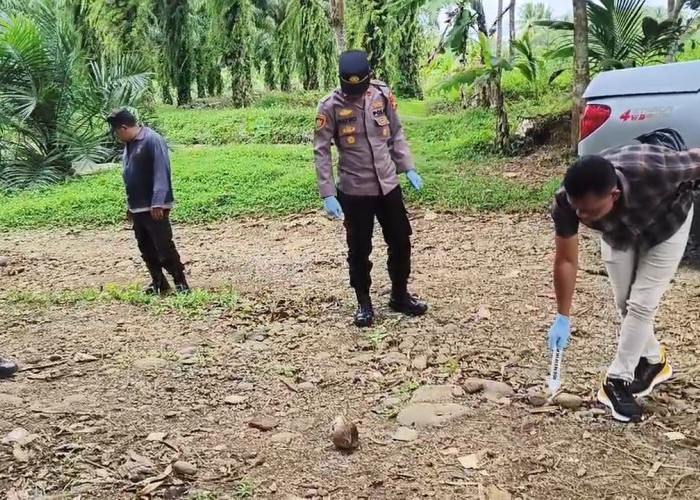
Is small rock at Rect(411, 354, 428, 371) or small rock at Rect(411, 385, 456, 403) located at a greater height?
small rock at Rect(411, 385, 456, 403)

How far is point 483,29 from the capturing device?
11.2m

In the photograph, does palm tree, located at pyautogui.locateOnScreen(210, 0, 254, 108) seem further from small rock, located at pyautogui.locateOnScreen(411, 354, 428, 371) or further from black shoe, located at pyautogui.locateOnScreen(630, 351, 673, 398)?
black shoe, located at pyautogui.locateOnScreen(630, 351, 673, 398)

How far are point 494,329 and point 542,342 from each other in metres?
0.33

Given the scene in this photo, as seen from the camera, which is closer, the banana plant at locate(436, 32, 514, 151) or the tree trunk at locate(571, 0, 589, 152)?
the tree trunk at locate(571, 0, 589, 152)

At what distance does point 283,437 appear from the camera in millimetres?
3033

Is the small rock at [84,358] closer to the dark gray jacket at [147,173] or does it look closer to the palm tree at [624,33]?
the dark gray jacket at [147,173]

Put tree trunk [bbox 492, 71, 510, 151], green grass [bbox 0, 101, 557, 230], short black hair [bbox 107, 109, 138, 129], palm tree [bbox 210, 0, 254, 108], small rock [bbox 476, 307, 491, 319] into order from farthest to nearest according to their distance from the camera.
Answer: palm tree [bbox 210, 0, 254, 108] → tree trunk [bbox 492, 71, 510, 151] → green grass [bbox 0, 101, 557, 230] → short black hair [bbox 107, 109, 138, 129] → small rock [bbox 476, 307, 491, 319]

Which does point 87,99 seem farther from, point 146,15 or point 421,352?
point 421,352

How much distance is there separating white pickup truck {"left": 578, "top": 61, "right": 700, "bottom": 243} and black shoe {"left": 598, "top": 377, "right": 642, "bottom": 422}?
5.27 feet

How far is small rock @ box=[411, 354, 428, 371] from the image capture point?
3.71m

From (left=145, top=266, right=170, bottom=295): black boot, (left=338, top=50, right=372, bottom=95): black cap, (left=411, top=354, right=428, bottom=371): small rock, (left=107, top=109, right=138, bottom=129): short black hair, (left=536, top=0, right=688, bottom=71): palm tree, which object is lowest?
(left=145, top=266, right=170, bottom=295): black boot

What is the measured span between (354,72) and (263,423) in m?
1.98

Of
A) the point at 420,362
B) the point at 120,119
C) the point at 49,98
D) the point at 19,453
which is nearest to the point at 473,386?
the point at 420,362

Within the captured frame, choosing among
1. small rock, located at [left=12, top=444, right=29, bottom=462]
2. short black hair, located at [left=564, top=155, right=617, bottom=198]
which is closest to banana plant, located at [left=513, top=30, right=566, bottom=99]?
short black hair, located at [left=564, top=155, right=617, bottom=198]
